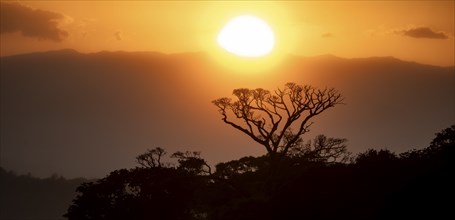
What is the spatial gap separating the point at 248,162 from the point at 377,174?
3983 centimetres

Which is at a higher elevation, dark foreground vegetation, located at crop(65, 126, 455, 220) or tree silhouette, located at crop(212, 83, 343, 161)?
tree silhouette, located at crop(212, 83, 343, 161)

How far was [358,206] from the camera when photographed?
6266cm

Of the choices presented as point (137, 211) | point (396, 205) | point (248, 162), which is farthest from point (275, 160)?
point (396, 205)

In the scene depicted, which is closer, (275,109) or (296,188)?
(296,188)

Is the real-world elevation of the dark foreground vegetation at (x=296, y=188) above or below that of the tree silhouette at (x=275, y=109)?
below

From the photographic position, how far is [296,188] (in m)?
65.3

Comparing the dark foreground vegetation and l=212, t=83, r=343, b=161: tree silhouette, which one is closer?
the dark foreground vegetation

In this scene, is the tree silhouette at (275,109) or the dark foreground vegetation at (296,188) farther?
the tree silhouette at (275,109)

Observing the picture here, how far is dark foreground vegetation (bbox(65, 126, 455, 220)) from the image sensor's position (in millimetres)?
57875

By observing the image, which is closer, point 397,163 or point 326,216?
point 326,216

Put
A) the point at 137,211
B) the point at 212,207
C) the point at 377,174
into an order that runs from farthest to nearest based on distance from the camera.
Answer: the point at 212,207
the point at 137,211
the point at 377,174

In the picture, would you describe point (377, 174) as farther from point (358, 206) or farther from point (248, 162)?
point (248, 162)

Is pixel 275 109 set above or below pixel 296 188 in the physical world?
above

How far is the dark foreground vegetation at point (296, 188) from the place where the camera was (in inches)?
2279
